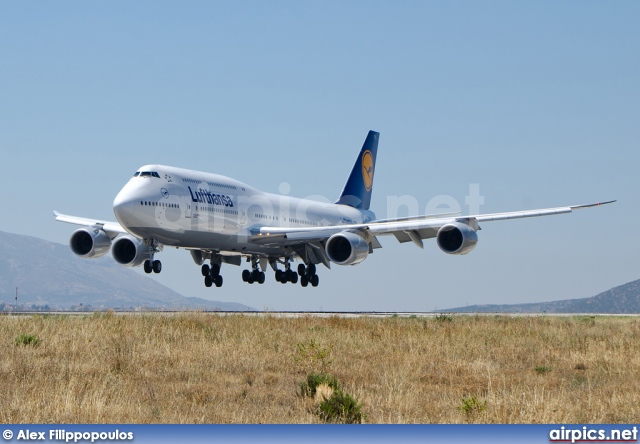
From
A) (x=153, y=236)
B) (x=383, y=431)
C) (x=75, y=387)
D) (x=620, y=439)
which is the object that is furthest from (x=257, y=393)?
(x=153, y=236)

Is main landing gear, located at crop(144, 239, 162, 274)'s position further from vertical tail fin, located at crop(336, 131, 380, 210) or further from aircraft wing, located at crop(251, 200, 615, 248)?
vertical tail fin, located at crop(336, 131, 380, 210)

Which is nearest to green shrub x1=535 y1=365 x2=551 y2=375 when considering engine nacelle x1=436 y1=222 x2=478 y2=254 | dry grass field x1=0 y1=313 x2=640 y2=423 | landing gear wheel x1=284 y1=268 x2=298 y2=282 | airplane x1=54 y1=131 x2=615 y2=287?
dry grass field x1=0 y1=313 x2=640 y2=423


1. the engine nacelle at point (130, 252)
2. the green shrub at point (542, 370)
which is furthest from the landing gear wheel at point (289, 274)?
the green shrub at point (542, 370)

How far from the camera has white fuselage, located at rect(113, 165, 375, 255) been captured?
116 ft

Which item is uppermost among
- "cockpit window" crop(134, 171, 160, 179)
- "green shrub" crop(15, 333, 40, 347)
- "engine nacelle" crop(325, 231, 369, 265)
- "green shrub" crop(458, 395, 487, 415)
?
"cockpit window" crop(134, 171, 160, 179)

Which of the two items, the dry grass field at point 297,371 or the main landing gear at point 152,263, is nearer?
the dry grass field at point 297,371

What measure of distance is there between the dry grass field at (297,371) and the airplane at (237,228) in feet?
32.2

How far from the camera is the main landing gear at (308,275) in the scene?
4762 cm

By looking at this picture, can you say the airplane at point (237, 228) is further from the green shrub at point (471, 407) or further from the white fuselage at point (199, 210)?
the green shrub at point (471, 407)

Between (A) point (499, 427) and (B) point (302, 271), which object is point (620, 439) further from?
(B) point (302, 271)

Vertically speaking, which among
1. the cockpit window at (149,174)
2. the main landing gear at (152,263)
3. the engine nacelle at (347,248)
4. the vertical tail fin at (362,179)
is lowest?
the main landing gear at (152,263)

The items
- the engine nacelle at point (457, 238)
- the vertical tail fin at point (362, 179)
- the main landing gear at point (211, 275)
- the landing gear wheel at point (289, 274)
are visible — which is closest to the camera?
the engine nacelle at point (457, 238)

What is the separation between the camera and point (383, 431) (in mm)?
9727

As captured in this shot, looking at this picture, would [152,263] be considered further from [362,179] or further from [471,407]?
[471,407]
